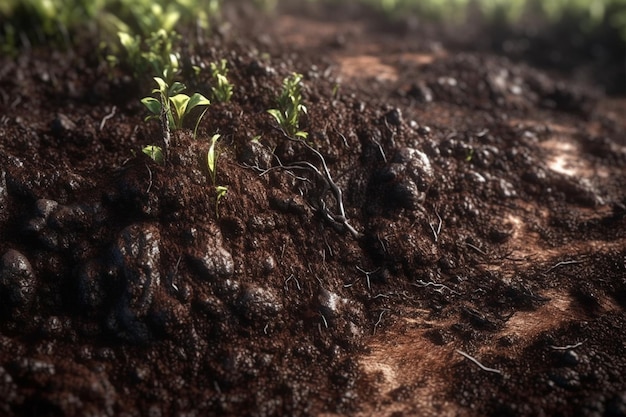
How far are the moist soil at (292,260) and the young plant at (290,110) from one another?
4.5 inches

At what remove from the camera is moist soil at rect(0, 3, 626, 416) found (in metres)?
3.65

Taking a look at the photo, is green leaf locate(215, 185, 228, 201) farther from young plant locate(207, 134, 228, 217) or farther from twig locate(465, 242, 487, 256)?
twig locate(465, 242, 487, 256)

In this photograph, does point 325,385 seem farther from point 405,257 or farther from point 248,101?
point 248,101

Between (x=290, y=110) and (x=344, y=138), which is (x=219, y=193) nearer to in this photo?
(x=290, y=110)

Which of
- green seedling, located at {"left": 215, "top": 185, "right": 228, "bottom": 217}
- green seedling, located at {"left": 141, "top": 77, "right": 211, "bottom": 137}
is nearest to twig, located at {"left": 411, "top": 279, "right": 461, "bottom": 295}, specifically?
green seedling, located at {"left": 215, "top": 185, "right": 228, "bottom": 217}

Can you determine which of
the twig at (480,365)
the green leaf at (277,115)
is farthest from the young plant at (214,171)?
the twig at (480,365)

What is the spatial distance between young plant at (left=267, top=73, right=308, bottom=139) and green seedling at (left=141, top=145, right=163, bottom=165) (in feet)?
3.35

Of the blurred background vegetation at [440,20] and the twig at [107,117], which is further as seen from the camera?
the blurred background vegetation at [440,20]

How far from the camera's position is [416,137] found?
5.17 m

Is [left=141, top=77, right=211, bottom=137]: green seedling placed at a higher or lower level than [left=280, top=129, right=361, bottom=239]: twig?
higher

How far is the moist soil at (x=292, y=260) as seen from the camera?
365 centimetres

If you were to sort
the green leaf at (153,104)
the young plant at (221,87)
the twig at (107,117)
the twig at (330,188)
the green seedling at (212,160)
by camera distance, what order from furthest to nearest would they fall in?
the twig at (107,117) < the young plant at (221,87) < the twig at (330,188) < the green leaf at (153,104) < the green seedling at (212,160)

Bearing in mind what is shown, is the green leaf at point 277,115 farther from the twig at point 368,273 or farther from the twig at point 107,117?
the twig at point 107,117

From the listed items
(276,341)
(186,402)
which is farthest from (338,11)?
(186,402)
